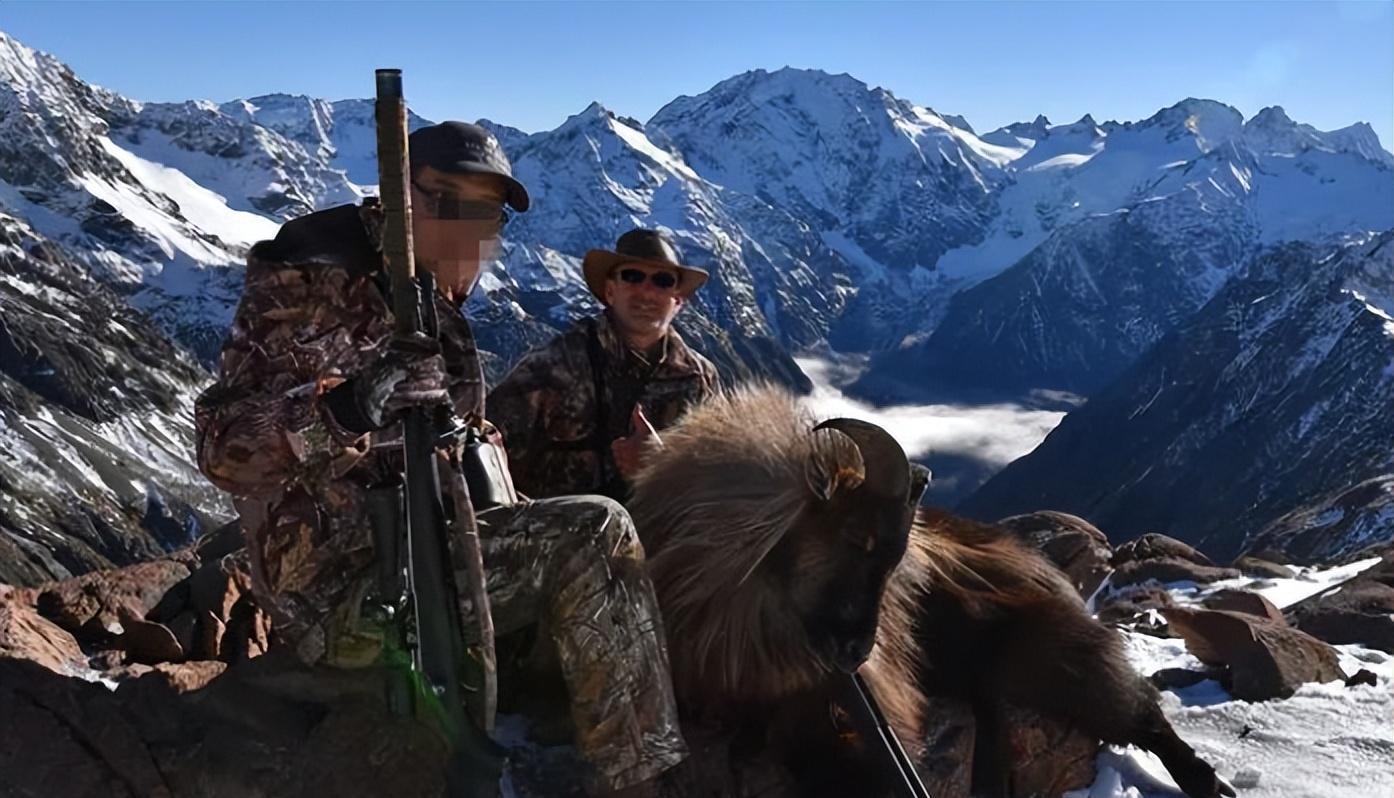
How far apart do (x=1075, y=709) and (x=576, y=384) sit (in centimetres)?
295

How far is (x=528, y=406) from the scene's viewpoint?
645 centimetres

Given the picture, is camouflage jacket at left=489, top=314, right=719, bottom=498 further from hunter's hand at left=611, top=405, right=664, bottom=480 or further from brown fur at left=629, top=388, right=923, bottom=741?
brown fur at left=629, top=388, right=923, bottom=741

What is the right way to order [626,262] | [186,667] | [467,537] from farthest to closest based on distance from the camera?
[626,262] → [186,667] → [467,537]

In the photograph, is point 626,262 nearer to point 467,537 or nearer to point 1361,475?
point 467,537

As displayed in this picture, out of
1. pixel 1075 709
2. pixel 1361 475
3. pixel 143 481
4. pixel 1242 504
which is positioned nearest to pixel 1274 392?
pixel 1242 504

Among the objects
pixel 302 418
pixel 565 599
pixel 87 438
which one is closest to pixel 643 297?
pixel 565 599

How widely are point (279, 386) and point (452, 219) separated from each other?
2.82 feet

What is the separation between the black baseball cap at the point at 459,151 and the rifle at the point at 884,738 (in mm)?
2279

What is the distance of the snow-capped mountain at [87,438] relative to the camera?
120 metres

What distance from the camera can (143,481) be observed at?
14050 cm

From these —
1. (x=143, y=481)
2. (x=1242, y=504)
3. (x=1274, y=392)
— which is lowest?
(x=1242, y=504)

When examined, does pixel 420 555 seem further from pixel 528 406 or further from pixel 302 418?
pixel 528 406

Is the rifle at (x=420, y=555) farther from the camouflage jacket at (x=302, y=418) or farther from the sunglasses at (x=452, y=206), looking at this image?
the sunglasses at (x=452, y=206)

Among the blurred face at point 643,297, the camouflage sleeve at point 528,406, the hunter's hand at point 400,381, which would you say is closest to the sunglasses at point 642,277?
the blurred face at point 643,297
